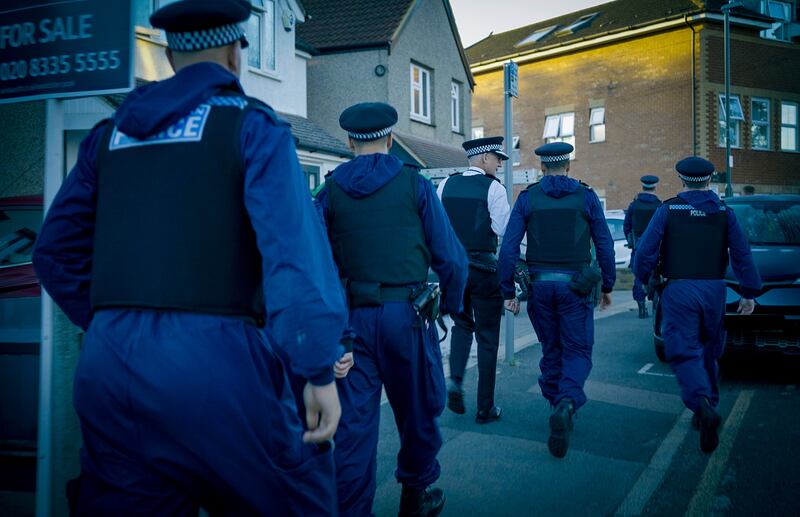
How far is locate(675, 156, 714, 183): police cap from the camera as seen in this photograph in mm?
5090

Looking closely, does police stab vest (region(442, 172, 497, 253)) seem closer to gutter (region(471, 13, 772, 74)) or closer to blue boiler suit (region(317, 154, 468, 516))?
blue boiler suit (region(317, 154, 468, 516))

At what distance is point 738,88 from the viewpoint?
25219 mm

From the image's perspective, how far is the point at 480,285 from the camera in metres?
5.23

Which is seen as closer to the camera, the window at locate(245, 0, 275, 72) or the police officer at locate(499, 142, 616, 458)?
the police officer at locate(499, 142, 616, 458)

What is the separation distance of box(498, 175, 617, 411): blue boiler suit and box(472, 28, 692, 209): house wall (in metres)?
22.0

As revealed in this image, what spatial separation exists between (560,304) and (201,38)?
11.8 ft

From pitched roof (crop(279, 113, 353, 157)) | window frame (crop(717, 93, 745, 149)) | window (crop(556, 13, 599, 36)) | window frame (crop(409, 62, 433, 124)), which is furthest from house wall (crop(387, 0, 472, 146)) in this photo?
window frame (crop(717, 93, 745, 149))

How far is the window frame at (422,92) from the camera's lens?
19203mm

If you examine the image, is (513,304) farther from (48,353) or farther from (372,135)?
(48,353)

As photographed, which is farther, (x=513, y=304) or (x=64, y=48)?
(x=513, y=304)

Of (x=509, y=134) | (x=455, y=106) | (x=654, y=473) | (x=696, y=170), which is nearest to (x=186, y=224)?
(x=654, y=473)

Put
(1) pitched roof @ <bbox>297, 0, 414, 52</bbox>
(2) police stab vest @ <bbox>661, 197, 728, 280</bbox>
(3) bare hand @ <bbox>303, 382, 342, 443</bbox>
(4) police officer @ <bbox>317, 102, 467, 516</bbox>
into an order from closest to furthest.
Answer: (3) bare hand @ <bbox>303, 382, 342, 443</bbox>
(4) police officer @ <bbox>317, 102, 467, 516</bbox>
(2) police stab vest @ <bbox>661, 197, 728, 280</bbox>
(1) pitched roof @ <bbox>297, 0, 414, 52</bbox>

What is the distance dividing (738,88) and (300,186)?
27174mm

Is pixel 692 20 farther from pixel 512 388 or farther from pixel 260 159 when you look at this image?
pixel 260 159
